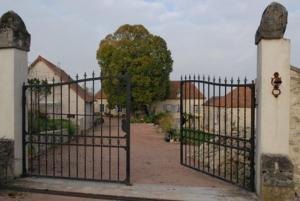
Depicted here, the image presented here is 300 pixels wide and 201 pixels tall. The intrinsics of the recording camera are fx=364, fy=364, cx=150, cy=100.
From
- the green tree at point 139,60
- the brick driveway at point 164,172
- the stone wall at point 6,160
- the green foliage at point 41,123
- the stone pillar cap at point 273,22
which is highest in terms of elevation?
the green tree at point 139,60

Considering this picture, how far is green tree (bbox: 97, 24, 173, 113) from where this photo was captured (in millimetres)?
38688

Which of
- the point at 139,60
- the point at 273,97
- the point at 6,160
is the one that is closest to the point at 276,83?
the point at 273,97

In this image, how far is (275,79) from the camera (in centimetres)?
655

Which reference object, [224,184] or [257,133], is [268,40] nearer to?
[257,133]

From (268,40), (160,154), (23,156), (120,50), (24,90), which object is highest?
(120,50)

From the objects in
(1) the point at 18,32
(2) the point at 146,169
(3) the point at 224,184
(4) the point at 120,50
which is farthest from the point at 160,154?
(4) the point at 120,50

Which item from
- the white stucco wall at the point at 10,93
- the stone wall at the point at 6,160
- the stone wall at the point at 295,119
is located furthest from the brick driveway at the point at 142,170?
the stone wall at the point at 295,119

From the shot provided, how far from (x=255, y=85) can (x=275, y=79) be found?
2.42 ft

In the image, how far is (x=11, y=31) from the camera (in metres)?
7.78

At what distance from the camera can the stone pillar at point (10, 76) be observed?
7801 mm

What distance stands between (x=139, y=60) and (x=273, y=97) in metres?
32.8

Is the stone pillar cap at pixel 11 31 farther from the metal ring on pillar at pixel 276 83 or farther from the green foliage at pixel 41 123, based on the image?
the metal ring on pillar at pixel 276 83

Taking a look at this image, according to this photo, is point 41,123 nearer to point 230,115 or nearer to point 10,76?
point 10,76

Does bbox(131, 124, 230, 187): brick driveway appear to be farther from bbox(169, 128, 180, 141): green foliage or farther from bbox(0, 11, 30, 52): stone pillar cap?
bbox(169, 128, 180, 141): green foliage
